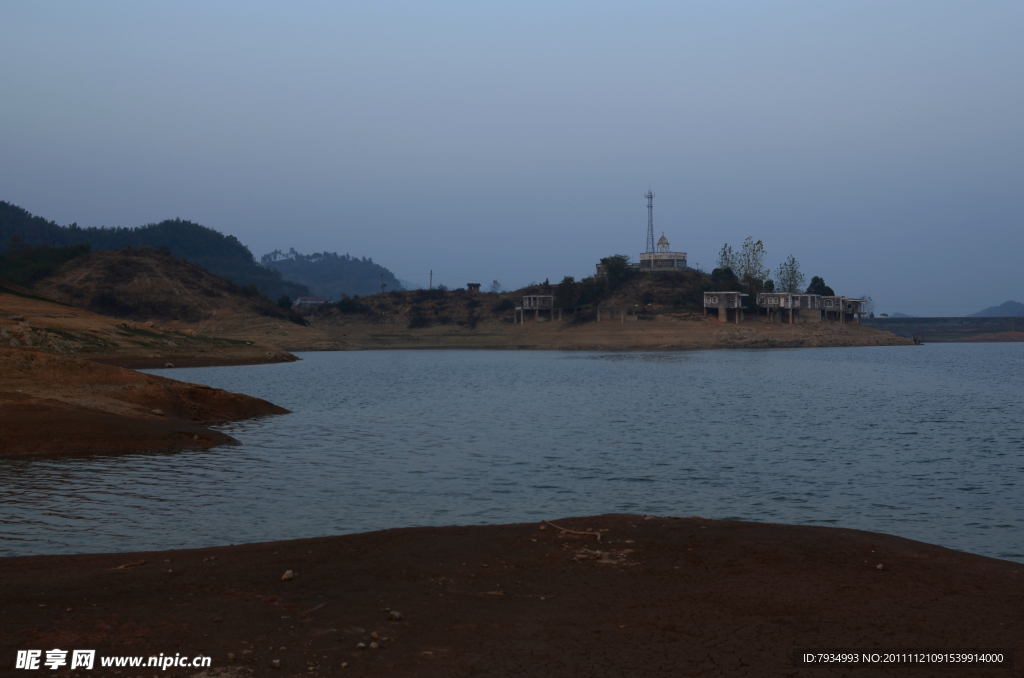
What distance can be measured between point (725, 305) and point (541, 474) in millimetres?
149862

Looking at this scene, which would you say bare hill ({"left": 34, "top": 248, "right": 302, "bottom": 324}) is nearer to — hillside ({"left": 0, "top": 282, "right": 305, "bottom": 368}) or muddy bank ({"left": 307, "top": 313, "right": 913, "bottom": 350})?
muddy bank ({"left": 307, "top": 313, "right": 913, "bottom": 350})

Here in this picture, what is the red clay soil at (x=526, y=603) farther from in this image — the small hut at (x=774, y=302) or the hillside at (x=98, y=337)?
the small hut at (x=774, y=302)

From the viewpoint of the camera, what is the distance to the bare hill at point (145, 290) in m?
144

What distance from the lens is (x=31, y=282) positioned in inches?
5827

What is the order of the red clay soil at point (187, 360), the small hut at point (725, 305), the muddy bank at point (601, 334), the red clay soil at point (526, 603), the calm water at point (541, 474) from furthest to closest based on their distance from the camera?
1. the small hut at point (725, 305)
2. the muddy bank at point (601, 334)
3. the red clay soil at point (187, 360)
4. the calm water at point (541, 474)
5. the red clay soil at point (526, 603)

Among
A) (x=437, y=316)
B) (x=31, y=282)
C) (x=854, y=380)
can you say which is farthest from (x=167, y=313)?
(x=854, y=380)

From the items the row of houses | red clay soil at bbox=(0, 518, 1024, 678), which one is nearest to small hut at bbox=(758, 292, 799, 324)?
the row of houses

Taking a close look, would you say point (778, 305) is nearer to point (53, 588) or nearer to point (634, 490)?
point (634, 490)

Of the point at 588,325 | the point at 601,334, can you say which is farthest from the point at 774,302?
the point at 588,325

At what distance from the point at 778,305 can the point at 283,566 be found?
174130 millimetres

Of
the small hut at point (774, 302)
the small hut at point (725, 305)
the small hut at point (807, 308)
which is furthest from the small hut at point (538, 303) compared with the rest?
the small hut at point (807, 308)

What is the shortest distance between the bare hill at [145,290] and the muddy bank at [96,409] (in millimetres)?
117488

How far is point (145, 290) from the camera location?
486 feet

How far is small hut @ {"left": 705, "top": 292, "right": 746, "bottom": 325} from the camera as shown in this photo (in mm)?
166500
